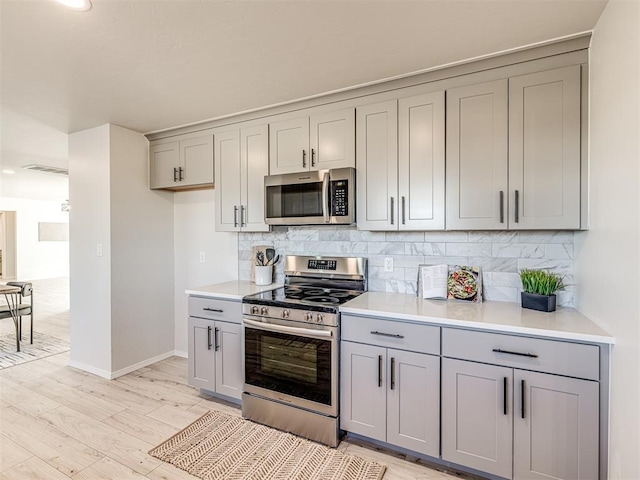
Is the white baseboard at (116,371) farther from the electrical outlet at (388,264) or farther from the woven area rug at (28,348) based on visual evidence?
the electrical outlet at (388,264)

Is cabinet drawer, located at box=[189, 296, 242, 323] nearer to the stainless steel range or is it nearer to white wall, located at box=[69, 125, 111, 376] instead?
the stainless steel range

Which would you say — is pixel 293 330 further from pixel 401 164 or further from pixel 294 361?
pixel 401 164

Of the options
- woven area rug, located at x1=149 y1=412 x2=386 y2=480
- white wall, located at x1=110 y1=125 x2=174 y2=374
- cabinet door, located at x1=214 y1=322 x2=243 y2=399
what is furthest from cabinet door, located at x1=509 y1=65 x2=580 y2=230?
white wall, located at x1=110 y1=125 x2=174 y2=374

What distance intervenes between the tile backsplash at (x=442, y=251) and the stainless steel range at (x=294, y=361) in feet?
1.26

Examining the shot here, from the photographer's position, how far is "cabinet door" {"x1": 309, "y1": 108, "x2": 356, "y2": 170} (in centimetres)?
245

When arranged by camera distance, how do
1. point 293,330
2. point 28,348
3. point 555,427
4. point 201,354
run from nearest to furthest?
point 555,427 → point 293,330 → point 201,354 → point 28,348

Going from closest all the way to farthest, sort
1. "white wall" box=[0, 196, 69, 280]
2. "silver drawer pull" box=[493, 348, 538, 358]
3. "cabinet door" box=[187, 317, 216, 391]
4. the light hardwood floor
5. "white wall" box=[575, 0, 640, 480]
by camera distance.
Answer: "white wall" box=[575, 0, 640, 480] → "silver drawer pull" box=[493, 348, 538, 358] → the light hardwood floor → "cabinet door" box=[187, 317, 216, 391] → "white wall" box=[0, 196, 69, 280]

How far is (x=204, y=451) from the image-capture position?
6.88 feet

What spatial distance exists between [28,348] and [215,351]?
120 inches

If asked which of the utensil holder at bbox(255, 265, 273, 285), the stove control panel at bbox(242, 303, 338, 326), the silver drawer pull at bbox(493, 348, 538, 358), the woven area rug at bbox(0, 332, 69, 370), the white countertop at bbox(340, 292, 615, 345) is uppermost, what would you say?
the utensil holder at bbox(255, 265, 273, 285)

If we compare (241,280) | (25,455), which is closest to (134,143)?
(241,280)

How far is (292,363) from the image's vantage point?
2250 mm

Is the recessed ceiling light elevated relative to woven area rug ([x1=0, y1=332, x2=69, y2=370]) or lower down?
elevated

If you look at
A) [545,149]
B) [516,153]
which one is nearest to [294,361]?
[516,153]
